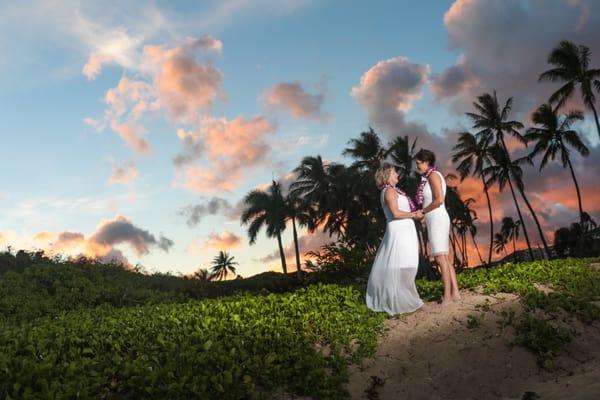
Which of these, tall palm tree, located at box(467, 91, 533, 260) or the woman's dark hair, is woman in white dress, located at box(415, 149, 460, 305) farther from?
tall palm tree, located at box(467, 91, 533, 260)

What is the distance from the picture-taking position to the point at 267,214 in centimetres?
5972

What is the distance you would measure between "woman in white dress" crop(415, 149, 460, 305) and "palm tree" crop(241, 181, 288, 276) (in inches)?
1948

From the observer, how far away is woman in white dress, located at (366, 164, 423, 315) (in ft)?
33.3

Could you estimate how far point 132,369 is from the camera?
715 cm

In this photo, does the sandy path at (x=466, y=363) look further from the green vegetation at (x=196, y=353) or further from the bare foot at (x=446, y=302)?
the green vegetation at (x=196, y=353)

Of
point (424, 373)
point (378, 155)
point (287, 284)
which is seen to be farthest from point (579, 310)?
point (378, 155)

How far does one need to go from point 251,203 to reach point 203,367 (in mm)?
53056

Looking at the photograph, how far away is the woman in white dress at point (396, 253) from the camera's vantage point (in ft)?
33.3

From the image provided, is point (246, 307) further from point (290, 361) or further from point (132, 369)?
point (132, 369)

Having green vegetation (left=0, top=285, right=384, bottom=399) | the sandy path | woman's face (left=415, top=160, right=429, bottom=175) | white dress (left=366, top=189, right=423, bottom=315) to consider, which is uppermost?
woman's face (left=415, top=160, right=429, bottom=175)

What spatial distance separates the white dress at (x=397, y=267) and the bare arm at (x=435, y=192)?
0.49 meters

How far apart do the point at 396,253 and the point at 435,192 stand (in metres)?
1.35

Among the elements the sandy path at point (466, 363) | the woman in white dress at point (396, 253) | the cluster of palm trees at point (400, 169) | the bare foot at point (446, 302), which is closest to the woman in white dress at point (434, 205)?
the woman in white dress at point (396, 253)

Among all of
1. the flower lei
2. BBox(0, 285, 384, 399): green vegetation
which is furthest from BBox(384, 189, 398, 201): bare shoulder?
BBox(0, 285, 384, 399): green vegetation
